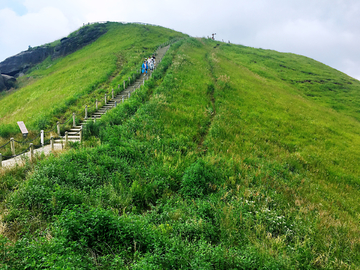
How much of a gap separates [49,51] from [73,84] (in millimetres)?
38059

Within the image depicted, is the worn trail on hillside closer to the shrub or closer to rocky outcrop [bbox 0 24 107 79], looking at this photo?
the shrub

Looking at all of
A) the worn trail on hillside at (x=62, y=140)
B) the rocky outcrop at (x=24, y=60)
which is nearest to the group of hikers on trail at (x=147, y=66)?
the worn trail on hillside at (x=62, y=140)

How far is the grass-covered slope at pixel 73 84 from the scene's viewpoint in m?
16.8

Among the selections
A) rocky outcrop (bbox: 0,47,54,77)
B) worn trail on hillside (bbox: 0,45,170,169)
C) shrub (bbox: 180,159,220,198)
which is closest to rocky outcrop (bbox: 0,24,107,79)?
rocky outcrop (bbox: 0,47,54,77)

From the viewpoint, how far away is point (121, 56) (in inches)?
1329

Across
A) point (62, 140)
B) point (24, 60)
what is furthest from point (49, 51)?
point (62, 140)

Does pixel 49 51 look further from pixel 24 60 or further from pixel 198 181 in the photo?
pixel 198 181

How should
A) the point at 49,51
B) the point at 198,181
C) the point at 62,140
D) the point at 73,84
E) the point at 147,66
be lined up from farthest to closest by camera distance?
the point at 49,51
the point at 147,66
the point at 73,84
the point at 62,140
the point at 198,181

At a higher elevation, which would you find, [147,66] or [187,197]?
[147,66]

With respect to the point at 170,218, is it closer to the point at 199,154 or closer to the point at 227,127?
the point at 199,154

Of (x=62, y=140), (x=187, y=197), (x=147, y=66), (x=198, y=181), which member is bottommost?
(x=187, y=197)

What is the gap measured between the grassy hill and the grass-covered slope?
7364 mm

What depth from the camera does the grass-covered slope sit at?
16.8 metres

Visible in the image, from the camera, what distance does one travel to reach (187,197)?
6809 millimetres
